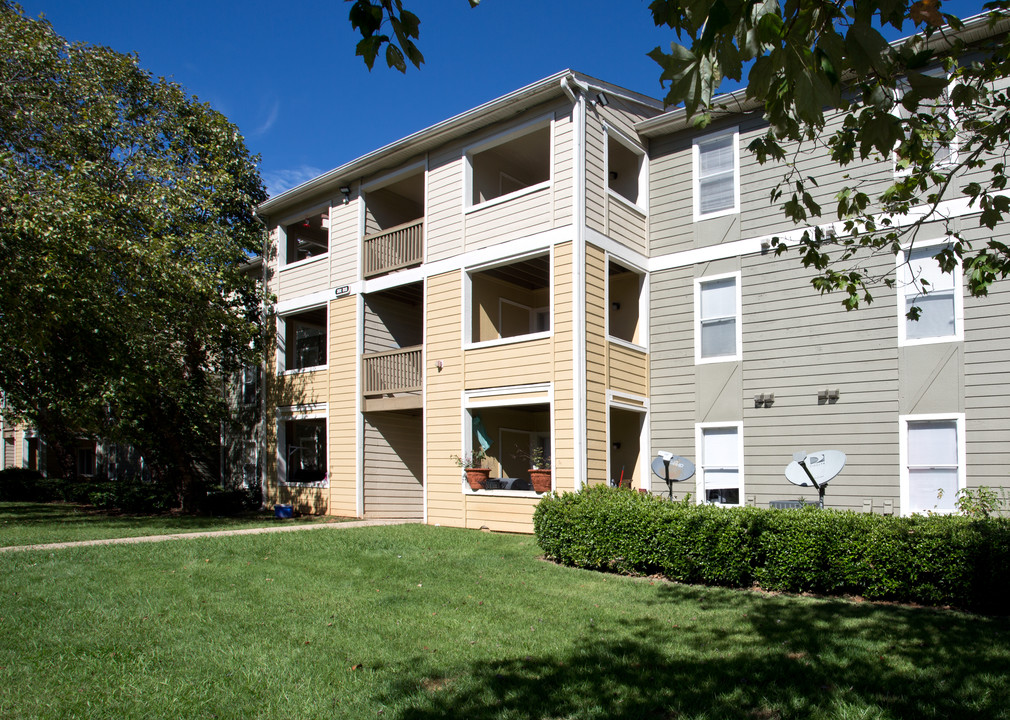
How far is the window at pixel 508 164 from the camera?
1583cm

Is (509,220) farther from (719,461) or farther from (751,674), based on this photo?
(751,674)

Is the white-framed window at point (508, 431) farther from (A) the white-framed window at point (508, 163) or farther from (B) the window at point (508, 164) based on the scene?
(B) the window at point (508, 164)

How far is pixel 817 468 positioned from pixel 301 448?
14.6m

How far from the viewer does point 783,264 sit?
45.6ft

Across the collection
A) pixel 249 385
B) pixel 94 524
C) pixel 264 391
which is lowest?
pixel 94 524

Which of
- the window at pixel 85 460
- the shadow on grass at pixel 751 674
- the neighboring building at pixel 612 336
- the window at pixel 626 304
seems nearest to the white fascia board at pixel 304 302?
the neighboring building at pixel 612 336

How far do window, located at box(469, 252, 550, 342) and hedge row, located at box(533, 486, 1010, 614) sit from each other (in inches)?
237

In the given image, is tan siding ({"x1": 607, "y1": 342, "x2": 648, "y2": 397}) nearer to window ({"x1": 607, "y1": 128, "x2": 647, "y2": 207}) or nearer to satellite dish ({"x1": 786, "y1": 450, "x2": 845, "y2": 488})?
window ({"x1": 607, "y1": 128, "x2": 647, "y2": 207})

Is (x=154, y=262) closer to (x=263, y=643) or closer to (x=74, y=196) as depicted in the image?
(x=74, y=196)

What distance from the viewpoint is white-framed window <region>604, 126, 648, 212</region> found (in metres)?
15.5

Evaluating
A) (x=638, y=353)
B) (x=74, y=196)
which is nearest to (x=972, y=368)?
(x=638, y=353)

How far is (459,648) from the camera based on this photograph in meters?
6.36

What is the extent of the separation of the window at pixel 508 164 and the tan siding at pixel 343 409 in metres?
4.29

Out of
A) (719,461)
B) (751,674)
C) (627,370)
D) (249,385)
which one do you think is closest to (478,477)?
(627,370)
